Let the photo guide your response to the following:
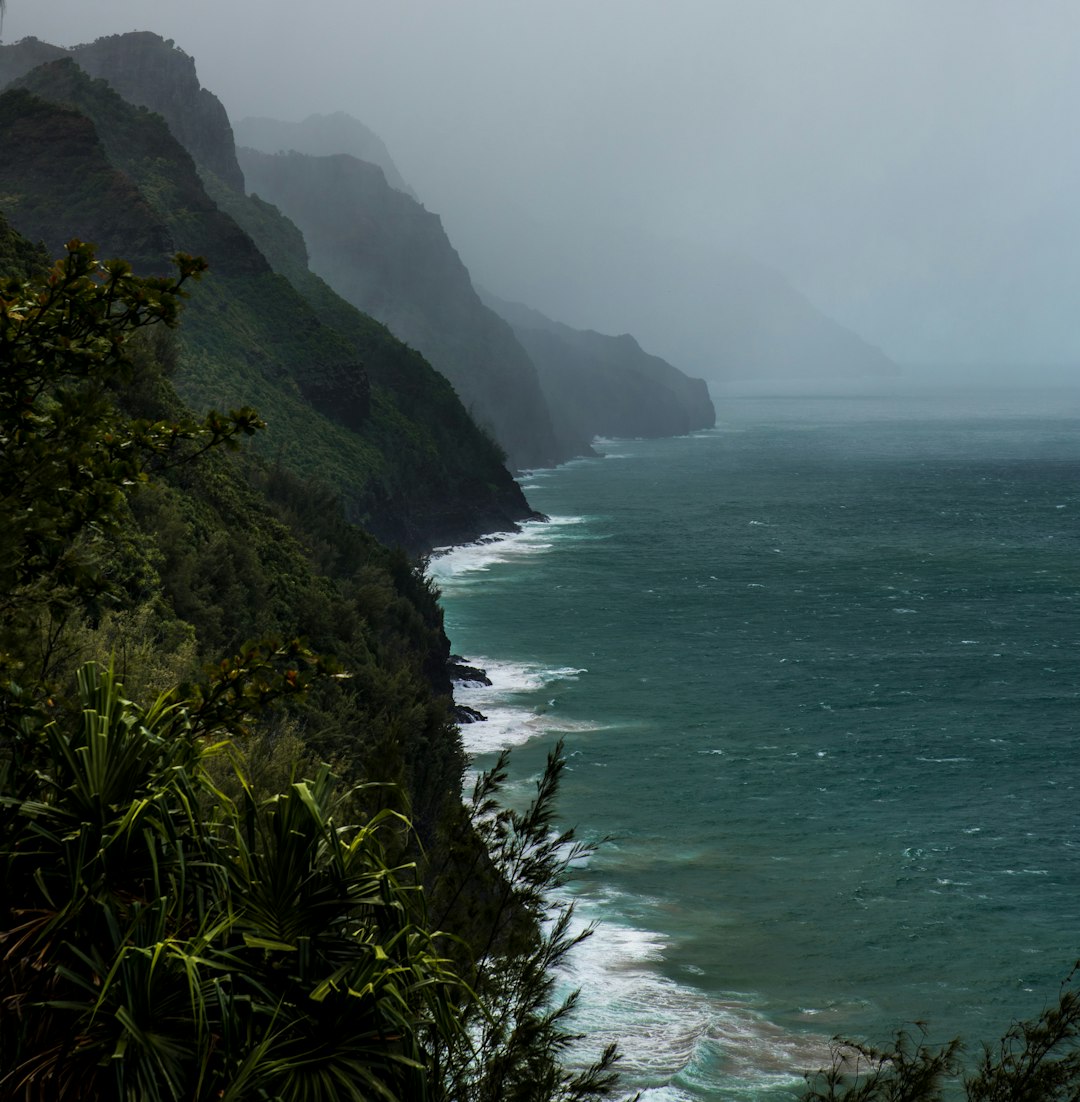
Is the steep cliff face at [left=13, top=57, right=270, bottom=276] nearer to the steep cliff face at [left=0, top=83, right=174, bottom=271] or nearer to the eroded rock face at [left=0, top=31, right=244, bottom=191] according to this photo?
the steep cliff face at [left=0, top=83, right=174, bottom=271]

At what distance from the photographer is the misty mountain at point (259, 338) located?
7494cm

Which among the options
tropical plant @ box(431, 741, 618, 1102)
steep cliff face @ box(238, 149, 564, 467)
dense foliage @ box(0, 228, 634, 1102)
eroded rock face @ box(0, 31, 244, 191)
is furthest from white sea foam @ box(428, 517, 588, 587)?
tropical plant @ box(431, 741, 618, 1102)

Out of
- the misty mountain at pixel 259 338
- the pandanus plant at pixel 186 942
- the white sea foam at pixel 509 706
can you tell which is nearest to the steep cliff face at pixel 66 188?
the misty mountain at pixel 259 338

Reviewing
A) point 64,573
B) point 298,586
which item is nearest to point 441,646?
point 298,586

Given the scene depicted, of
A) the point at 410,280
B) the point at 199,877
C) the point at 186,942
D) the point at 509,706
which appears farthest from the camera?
the point at 410,280

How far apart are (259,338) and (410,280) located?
9762 centimetres

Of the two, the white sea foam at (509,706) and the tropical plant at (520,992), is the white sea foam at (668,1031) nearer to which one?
the white sea foam at (509,706)

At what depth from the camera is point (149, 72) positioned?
13212 cm

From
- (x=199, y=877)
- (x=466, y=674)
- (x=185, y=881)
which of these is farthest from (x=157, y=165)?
(x=185, y=881)

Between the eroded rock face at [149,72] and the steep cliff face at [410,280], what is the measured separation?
133ft

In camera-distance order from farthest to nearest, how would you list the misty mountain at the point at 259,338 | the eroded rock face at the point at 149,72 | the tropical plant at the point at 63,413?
the eroded rock face at the point at 149,72 → the misty mountain at the point at 259,338 → the tropical plant at the point at 63,413

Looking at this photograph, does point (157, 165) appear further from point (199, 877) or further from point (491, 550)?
point (199, 877)

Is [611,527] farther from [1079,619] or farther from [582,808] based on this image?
[582,808]

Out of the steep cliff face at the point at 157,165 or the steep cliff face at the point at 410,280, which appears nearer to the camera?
the steep cliff face at the point at 157,165
